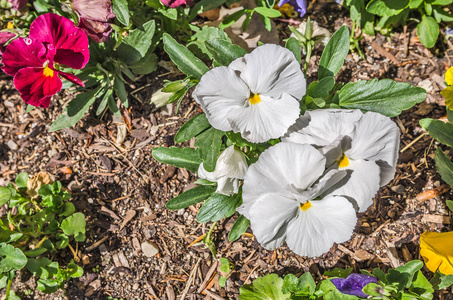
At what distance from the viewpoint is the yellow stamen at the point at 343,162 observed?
1.49 metres

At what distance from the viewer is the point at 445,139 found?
1879 mm

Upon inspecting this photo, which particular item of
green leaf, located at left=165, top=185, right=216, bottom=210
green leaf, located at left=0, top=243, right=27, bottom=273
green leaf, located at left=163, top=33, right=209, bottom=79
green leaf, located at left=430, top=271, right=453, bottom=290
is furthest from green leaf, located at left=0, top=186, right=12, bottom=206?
green leaf, located at left=430, top=271, right=453, bottom=290

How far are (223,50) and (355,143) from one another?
0.58 meters

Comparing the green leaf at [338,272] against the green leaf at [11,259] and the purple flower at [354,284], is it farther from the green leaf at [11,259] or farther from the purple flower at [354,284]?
the green leaf at [11,259]

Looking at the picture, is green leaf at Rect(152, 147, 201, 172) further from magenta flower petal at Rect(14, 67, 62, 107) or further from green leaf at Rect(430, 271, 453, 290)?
green leaf at Rect(430, 271, 453, 290)

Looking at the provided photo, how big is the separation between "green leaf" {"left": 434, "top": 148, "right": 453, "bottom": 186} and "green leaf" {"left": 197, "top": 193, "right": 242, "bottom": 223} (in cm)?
93

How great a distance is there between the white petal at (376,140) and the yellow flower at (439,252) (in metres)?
0.41

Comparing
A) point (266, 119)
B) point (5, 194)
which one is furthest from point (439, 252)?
point (5, 194)

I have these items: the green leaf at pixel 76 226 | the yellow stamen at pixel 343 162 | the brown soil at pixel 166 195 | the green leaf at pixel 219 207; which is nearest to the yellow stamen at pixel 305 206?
the yellow stamen at pixel 343 162

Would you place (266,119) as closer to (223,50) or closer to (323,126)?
(323,126)

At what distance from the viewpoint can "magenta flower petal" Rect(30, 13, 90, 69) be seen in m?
1.75

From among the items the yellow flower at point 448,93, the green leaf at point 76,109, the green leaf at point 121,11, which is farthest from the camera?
the green leaf at point 76,109

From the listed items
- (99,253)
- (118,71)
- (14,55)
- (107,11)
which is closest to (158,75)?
(118,71)

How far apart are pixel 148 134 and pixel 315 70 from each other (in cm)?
93
